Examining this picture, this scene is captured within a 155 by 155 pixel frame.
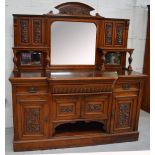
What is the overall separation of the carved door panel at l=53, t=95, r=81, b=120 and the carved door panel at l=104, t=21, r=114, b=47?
2.72 feet

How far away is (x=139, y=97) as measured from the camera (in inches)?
98.4

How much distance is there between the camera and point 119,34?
2.63 metres

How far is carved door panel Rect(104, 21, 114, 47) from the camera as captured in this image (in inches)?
102

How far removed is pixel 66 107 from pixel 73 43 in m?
0.80

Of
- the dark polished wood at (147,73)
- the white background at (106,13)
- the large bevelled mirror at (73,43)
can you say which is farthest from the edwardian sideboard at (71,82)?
the dark polished wood at (147,73)

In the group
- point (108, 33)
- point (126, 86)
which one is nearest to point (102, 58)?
point (108, 33)

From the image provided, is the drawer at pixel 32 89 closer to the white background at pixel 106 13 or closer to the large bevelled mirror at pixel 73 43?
the large bevelled mirror at pixel 73 43

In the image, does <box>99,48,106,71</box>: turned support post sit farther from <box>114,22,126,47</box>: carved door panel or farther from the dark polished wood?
the dark polished wood

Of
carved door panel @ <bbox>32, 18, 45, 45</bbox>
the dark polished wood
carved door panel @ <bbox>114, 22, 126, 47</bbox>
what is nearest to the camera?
carved door panel @ <bbox>32, 18, 45, 45</bbox>

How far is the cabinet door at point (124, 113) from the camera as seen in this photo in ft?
7.98

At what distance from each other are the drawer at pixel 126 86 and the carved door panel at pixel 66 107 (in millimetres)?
475

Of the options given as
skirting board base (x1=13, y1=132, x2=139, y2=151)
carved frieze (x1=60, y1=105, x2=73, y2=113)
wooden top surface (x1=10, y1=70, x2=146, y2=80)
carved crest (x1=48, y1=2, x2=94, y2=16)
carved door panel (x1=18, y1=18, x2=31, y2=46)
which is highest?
carved crest (x1=48, y1=2, x2=94, y2=16)

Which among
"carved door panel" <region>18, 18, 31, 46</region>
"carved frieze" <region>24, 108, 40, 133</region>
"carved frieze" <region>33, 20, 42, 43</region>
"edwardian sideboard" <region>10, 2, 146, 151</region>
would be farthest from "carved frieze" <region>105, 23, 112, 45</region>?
"carved frieze" <region>24, 108, 40, 133</region>
